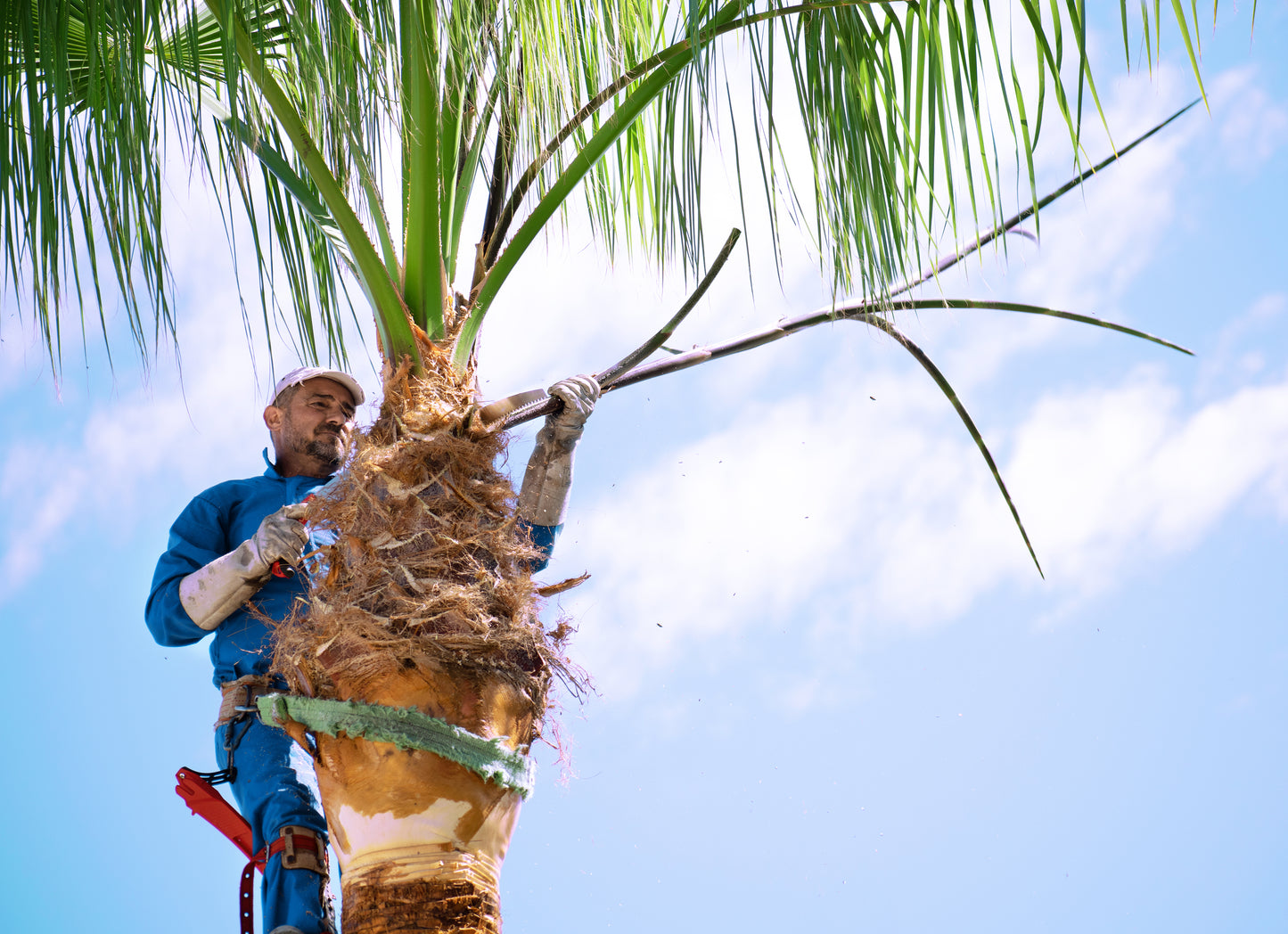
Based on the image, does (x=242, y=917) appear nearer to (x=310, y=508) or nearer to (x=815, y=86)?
(x=310, y=508)

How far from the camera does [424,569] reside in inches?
94.7

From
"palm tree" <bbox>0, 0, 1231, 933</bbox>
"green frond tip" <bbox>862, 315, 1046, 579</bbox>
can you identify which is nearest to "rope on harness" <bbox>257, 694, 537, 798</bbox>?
"palm tree" <bbox>0, 0, 1231, 933</bbox>

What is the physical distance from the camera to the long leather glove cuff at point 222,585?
2.82 m

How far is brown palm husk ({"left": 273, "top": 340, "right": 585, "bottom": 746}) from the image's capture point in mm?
2338

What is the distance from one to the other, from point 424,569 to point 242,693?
77cm

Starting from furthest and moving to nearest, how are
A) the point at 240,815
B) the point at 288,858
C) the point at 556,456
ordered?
the point at 556,456, the point at 240,815, the point at 288,858

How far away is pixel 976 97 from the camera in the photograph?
249 cm

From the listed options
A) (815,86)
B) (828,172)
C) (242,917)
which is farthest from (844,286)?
(242,917)

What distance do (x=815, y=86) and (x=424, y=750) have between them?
62.9 inches

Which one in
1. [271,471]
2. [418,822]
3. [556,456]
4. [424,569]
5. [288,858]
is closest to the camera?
[418,822]

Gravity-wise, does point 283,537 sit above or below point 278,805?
above

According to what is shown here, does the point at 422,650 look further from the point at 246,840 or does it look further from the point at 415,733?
the point at 246,840

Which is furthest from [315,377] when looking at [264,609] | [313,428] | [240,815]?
[240,815]

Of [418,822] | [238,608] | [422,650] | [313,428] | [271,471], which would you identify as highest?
[313,428]
